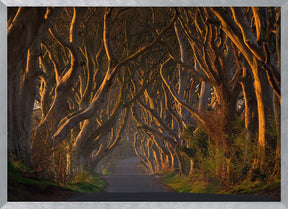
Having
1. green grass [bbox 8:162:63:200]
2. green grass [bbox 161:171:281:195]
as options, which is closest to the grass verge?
green grass [bbox 161:171:281:195]

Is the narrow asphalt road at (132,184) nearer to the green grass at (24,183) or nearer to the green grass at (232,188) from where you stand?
the green grass at (232,188)

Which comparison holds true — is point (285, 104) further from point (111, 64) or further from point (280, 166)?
point (111, 64)

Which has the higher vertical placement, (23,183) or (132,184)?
(23,183)

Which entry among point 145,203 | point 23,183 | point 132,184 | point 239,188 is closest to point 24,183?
point 23,183

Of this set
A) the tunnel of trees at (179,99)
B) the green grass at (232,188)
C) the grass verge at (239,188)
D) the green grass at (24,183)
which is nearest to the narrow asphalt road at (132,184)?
the green grass at (232,188)

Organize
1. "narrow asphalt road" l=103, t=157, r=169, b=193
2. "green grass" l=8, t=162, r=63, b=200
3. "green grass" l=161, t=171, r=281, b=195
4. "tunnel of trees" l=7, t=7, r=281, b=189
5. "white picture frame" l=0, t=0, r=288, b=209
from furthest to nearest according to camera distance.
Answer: "narrow asphalt road" l=103, t=157, r=169, b=193 < "tunnel of trees" l=7, t=7, r=281, b=189 < "green grass" l=161, t=171, r=281, b=195 < "green grass" l=8, t=162, r=63, b=200 < "white picture frame" l=0, t=0, r=288, b=209

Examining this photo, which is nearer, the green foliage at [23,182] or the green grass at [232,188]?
the green foliage at [23,182]

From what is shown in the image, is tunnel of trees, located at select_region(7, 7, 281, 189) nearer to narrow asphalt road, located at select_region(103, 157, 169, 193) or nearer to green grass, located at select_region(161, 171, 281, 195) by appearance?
green grass, located at select_region(161, 171, 281, 195)

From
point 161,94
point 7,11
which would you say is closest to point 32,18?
point 7,11

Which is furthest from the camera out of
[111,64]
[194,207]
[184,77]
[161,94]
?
[161,94]

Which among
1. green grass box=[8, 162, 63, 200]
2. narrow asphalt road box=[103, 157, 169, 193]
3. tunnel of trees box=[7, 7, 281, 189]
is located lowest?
narrow asphalt road box=[103, 157, 169, 193]

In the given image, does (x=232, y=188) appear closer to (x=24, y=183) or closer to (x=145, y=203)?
(x=145, y=203)

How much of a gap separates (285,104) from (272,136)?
4.35 feet

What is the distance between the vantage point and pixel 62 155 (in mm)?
11320
